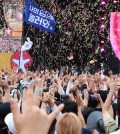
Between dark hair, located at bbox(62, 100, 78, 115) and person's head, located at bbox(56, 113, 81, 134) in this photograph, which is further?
dark hair, located at bbox(62, 100, 78, 115)

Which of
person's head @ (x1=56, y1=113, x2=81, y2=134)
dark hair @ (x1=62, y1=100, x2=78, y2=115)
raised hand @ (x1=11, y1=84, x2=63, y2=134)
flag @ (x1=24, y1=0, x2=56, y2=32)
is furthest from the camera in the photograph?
flag @ (x1=24, y1=0, x2=56, y2=32)

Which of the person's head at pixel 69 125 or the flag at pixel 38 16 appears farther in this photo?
the flag at pixel 38 16

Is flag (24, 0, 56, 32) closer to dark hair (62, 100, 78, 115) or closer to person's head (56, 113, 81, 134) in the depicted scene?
dark hair (62, 100, 78, 115)

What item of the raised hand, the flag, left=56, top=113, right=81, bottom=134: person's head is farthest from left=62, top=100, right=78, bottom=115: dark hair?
the flag

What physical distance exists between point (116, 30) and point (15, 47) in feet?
44.8

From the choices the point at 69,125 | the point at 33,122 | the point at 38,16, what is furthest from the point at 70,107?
the point at 38,16

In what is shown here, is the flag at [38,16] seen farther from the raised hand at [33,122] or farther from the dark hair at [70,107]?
the raised hand at [33,122]

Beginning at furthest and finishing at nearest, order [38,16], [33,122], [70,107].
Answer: [38,16] < [70,107] < [33,122]

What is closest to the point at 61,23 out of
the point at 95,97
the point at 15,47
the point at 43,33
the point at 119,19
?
the point at 43,33

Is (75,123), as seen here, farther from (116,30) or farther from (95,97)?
(116,30)

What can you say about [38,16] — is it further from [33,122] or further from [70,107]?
[33,122]

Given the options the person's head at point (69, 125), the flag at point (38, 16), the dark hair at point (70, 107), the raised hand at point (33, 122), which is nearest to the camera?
the raised hand at point (33, 122)

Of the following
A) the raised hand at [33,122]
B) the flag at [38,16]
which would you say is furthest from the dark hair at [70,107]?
the flag at [38,16]

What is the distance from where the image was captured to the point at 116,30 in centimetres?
1764
